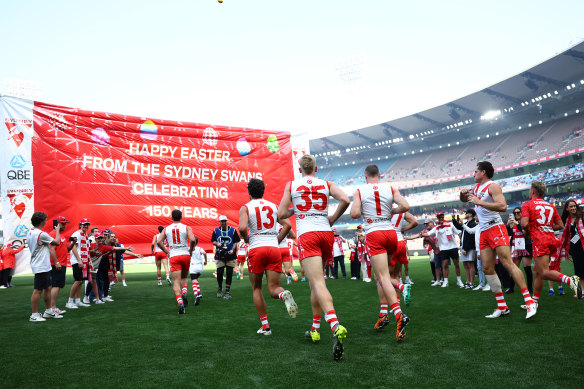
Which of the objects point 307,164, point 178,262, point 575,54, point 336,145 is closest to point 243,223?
point 307,164

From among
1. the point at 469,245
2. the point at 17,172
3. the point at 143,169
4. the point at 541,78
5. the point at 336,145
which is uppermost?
the point at 541,78

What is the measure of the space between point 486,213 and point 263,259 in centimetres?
337

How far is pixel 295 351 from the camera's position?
4.38 metres

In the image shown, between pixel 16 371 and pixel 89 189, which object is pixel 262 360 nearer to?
pixel 16 371

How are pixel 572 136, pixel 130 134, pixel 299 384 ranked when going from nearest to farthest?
pixel 299 384 < pixel 130 134 < pixel 572 136

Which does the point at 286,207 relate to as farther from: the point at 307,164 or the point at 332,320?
the point at 332,320

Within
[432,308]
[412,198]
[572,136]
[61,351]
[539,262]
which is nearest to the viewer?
[61,351]

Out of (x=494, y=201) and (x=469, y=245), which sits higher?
(x=494, y=201)

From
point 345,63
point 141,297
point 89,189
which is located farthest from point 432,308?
point 345,63

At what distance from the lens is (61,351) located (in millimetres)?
4785

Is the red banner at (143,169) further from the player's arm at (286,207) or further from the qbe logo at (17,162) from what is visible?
the player's arm at (286,207)

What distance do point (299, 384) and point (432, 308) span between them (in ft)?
15.1

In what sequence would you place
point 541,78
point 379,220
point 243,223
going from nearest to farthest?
point 243,223
point 379,220
point 541,78

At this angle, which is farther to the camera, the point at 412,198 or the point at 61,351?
the point at 412,198
